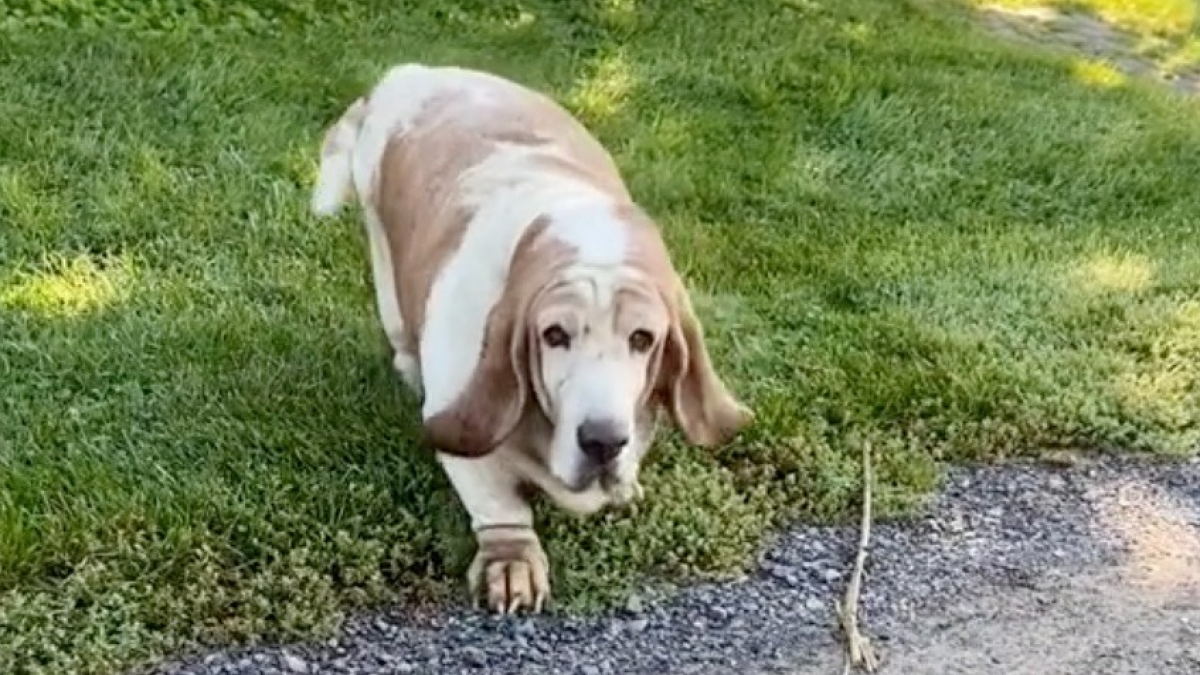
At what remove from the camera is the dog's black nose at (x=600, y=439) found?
3.71 metres

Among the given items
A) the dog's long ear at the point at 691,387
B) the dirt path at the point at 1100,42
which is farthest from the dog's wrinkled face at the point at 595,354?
the dirt path at the point at 1100,42

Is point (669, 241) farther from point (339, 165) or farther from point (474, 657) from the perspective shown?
point (474, 657)

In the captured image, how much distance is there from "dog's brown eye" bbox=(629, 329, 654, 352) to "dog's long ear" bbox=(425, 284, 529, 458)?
0.21 m

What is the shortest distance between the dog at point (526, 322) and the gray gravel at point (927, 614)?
20 centimetres

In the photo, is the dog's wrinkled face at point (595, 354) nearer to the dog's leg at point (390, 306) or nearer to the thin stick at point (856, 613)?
the thin stick at point (856, 613)

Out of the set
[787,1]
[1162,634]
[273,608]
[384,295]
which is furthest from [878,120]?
[273,608]

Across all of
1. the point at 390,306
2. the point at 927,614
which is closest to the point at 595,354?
the point at 927,614

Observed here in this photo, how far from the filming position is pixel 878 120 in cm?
751

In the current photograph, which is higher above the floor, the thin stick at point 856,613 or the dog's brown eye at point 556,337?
the dog's brown eye at point 556,337

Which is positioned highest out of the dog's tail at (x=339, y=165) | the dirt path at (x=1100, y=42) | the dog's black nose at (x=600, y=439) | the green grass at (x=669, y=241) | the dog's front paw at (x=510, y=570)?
the dog's black nose at (x=600, y=439)

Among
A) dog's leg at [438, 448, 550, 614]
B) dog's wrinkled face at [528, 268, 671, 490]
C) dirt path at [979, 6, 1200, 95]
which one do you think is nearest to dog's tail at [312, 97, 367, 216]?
dog's leg at [438, 448, 550, 614]

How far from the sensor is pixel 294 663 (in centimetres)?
382

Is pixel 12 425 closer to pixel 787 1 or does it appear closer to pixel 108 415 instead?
pixel 108 415

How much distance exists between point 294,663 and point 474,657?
362 millimetres
